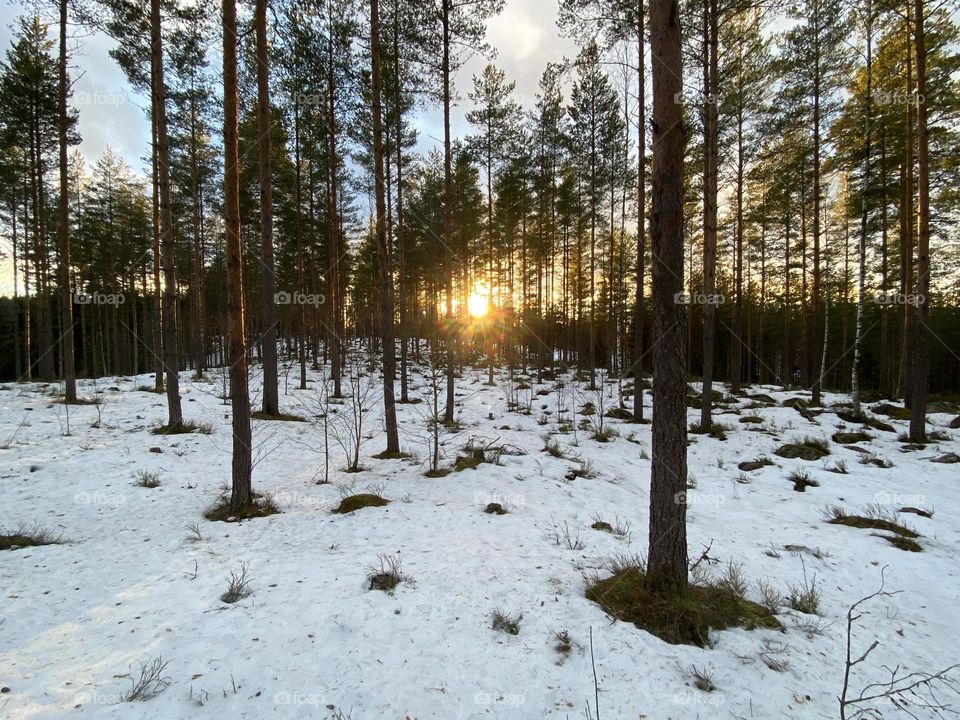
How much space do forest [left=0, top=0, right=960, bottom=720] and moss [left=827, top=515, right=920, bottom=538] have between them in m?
0.04

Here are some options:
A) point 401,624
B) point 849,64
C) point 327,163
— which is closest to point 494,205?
point 327,163

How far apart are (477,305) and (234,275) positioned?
21.3 metres

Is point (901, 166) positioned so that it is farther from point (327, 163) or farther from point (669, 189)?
point (327, 163)

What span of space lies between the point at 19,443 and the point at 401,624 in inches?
350

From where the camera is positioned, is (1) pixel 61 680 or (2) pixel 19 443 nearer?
(1) pixel 61 680

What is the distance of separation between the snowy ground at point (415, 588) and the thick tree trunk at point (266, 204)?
2.93 metres

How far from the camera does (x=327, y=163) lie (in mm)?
15297
